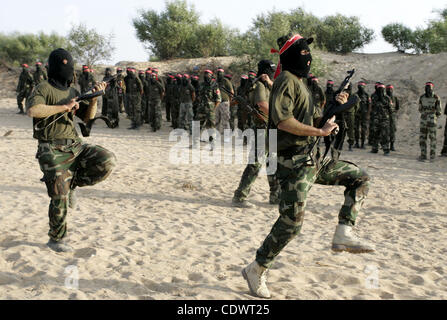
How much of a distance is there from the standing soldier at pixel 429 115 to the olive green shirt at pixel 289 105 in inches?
343

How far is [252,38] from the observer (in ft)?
71.7

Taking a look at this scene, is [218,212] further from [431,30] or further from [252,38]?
[431,30]

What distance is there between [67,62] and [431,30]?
22.6 metres

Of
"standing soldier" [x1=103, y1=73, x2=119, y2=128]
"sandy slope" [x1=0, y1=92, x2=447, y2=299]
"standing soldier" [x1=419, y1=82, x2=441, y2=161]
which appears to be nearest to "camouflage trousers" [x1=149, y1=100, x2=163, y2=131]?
"standing soldier" [x1=103, y1=73, x2=119, y2=128]

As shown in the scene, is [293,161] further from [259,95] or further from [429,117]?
[429,117]

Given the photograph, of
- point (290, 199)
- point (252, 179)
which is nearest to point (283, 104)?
point (290, 199)

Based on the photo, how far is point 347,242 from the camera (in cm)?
311

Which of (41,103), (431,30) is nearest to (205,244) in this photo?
(41,103)

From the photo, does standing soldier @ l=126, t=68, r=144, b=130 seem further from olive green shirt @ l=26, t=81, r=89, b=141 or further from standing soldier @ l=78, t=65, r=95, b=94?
olive green shirt @ l=26, t=81, r=89, b=141

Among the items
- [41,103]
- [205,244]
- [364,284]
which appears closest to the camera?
[364,284]

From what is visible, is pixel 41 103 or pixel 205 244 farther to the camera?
pixel 205 244

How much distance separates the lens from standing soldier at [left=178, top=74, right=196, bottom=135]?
45.0ft

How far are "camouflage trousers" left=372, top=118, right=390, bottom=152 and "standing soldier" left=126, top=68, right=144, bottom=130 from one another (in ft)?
25.5

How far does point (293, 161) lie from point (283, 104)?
39cm
